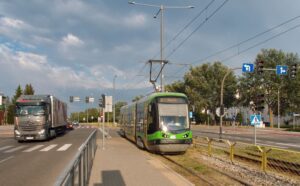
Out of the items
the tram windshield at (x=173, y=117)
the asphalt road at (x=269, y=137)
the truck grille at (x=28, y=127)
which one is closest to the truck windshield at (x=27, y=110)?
the truck grille at (x=28, y=127)

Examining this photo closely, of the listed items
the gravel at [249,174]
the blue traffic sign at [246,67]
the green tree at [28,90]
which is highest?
the green tree at [28,90]

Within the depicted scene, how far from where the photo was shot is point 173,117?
19531mm

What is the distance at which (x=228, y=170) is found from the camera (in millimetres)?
14789

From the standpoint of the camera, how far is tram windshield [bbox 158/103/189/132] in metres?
19.2

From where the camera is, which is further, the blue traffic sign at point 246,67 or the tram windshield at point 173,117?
the blue traffic sign at point 246,67

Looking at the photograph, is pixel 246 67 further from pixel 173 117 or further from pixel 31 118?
pixel 31 118

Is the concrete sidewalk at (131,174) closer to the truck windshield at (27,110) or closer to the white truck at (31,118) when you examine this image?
the white truck at (31,118)

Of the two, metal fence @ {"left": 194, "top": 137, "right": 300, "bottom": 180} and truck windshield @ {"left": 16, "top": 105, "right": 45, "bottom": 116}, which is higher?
truck windshield @ {"left": 16, "top": 105, "right": 45, "bottom": 116}

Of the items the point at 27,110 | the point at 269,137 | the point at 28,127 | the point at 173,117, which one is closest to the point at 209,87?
the point at 269,137

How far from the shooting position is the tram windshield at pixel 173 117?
19219 millimetres

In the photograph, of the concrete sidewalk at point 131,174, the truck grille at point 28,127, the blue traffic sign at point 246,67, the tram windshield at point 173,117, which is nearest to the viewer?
the concrete sidewalk at point 131,174

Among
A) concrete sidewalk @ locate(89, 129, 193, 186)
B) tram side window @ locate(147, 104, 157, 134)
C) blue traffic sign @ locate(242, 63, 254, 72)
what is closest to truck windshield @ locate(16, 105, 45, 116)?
tram side window @ locate(147, 104, 157, 134)

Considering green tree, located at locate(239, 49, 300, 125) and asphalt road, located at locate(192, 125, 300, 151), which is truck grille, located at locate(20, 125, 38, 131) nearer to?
asphalt road, located at locate(192, 125, 300, 151)

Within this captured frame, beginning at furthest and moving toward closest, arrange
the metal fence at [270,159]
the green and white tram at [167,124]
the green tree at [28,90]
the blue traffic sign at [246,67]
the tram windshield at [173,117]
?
the green tree at [28,90]
the blue traffic sign at [246,67]
the tram windshield at [173,117]
the green and white tram at [167,124]
the metal fence at [270,159]
